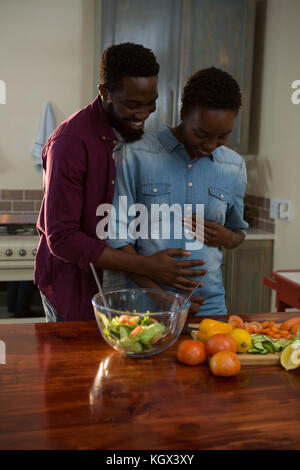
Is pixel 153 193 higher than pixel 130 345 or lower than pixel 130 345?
higher

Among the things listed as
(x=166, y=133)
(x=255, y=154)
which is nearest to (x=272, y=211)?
(x=255, y=154)

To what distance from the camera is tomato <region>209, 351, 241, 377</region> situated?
3.75ft

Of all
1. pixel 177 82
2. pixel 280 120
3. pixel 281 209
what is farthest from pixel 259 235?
pixel 177 82

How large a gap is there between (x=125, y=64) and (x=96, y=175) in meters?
0.34

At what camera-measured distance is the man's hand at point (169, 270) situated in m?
1.50

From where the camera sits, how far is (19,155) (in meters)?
3.54

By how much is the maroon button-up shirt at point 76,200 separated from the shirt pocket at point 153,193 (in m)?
0.10

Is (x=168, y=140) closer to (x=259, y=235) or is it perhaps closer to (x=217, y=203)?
(x=217, y=203)

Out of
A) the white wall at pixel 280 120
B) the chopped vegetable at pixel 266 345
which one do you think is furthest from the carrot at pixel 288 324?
the white wall at pixel 280 120

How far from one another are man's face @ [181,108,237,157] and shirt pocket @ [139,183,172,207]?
17 cm

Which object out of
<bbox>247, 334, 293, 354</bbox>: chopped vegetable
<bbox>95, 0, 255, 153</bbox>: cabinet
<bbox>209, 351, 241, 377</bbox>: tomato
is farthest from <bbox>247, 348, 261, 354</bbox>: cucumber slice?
<bbox>95, 0, 255, 153</bbox>: cabinet

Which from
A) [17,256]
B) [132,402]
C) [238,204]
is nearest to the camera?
[132,402]

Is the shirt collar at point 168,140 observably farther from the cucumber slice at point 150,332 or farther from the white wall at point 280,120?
the white wall at point 280,120

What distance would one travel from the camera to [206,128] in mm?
1454
